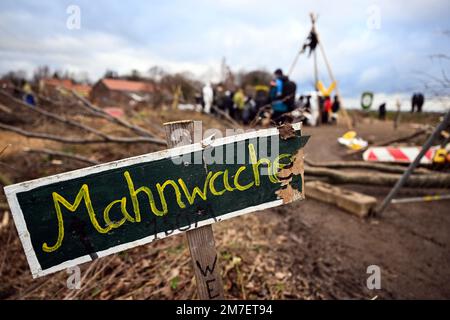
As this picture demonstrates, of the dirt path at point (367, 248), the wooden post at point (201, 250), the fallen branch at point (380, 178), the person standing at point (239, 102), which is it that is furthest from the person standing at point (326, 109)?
the wooden post at point (201, 250)

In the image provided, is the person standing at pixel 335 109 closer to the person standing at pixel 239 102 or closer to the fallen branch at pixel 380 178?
the person standing at pixel 239 102

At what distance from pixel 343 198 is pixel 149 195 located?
3803mm

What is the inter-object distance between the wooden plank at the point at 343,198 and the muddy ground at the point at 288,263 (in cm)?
14

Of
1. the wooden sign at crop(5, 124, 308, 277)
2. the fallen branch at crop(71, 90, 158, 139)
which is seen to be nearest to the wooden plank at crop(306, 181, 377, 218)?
the fallen branch at crop(71, 90, 158, 139)

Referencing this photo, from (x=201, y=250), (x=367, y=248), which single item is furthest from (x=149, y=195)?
(x=367, y=248)

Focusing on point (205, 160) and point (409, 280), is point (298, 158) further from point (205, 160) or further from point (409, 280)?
point (409, 280)

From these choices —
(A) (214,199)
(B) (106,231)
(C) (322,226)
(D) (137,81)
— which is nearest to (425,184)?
(C) (322,226)

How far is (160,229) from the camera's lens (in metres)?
1.09

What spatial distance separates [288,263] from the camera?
268cm

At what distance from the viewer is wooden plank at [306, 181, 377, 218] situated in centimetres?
390

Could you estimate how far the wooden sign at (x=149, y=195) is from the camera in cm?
94
